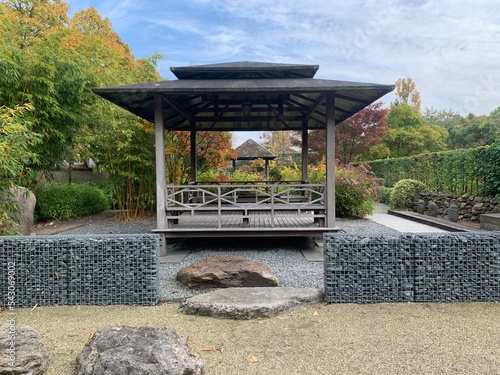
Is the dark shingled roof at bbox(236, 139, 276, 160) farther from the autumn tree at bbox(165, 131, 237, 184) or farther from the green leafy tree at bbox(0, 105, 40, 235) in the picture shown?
the green leafy tree at bbox(0, 105, 40, 235)

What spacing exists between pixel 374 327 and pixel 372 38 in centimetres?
967

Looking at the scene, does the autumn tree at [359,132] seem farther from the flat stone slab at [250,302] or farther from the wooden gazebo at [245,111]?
the flat stone slab at [250,302]

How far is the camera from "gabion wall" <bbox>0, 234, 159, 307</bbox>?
320 cm

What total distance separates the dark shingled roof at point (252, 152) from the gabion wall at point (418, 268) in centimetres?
1186

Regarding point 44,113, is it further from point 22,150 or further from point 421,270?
point 421,270

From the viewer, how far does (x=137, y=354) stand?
198 centimetres

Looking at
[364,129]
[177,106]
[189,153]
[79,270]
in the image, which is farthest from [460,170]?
[364,129]

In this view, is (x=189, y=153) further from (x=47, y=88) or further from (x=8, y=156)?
(x=8, y=156)

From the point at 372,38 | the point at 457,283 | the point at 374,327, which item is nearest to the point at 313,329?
the point at 374,327

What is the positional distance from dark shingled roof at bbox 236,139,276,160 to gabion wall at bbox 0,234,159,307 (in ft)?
39.3

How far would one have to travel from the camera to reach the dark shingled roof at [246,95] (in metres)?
4.97

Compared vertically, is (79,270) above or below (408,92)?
below

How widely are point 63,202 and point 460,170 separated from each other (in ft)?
37.8

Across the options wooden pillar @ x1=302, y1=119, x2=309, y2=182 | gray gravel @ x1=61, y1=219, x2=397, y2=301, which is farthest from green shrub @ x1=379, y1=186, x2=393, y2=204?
wooden pillar @ x1=302, y1=119, x2=309, y2=182
